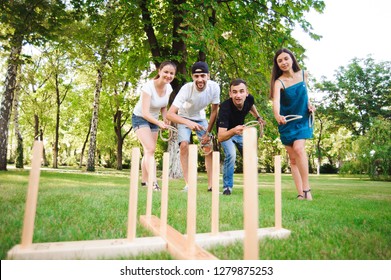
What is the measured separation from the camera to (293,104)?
15.6 ft

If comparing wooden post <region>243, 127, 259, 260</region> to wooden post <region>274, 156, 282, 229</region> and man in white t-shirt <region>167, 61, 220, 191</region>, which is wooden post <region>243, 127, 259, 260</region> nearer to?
wooden post <region>274, 156, 282, 229</region>

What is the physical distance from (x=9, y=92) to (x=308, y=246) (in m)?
13.4

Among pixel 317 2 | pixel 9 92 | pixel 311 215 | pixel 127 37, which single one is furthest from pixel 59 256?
pixel 127 37

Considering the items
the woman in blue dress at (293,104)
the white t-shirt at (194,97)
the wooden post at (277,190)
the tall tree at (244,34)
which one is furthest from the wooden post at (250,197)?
the tall tree at (244,34)

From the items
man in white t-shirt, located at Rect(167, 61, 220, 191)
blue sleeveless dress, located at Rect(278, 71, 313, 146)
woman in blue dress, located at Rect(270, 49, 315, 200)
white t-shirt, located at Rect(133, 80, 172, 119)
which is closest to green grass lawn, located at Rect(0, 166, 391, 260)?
woman in blue dress, located at Rect(270, 49, 315, 200)

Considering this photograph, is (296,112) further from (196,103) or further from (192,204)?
(192,204)

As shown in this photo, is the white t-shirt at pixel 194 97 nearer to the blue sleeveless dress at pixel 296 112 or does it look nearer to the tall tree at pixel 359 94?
the blue sleeveless dress at pixel 296 112

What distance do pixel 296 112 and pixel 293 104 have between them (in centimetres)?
13

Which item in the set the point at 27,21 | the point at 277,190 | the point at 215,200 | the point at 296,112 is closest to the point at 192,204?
the point at 215,200

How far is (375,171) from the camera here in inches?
834

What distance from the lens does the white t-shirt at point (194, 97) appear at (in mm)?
5023

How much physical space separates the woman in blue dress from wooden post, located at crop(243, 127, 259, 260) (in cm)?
330

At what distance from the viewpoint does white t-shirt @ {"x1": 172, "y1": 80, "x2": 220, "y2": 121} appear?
198 inches
